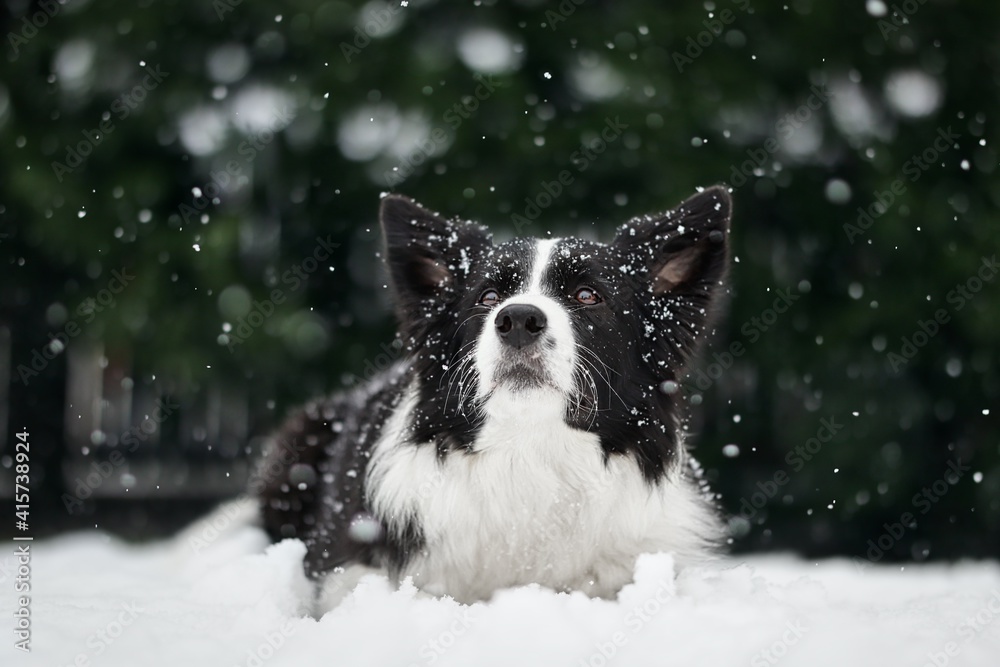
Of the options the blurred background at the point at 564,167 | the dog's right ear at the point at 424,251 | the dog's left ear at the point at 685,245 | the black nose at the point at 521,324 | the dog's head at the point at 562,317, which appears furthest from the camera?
the blurred background at the point at 564,167

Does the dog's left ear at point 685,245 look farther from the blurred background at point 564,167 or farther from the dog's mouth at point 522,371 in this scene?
the blurred background at point 564,167

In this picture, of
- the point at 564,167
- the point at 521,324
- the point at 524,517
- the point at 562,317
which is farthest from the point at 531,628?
the point at 564,167

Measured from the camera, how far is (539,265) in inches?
148

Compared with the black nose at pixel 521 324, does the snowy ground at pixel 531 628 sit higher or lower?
lower

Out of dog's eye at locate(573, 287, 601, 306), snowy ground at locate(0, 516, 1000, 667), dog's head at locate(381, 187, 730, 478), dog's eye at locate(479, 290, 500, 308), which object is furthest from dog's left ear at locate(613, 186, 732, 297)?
snowy ground at locate(0, 516, 1000, 667)

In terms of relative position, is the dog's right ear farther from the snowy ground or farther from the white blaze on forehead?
the snowy ground

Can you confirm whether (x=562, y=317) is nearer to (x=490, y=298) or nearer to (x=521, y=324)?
(x=521, y=324)

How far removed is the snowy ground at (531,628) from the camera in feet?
8.62

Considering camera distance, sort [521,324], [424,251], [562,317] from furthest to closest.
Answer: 1. [424,251]
2. [562,317]
3. [521,324]

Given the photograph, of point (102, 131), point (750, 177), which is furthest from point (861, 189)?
point (102, 131)

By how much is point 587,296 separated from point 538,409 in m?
0.51

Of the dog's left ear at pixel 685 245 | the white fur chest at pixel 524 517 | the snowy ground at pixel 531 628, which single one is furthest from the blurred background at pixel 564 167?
the snowy ground at pixel 531 628

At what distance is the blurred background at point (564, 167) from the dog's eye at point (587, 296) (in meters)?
3.80

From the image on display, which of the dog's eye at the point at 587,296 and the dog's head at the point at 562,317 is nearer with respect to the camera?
the dog's head at the point at 562,317
